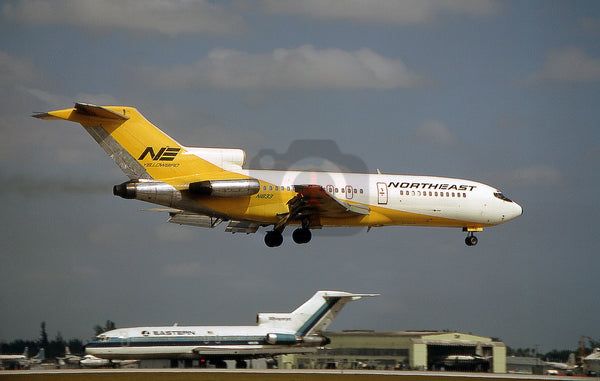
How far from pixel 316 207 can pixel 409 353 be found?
45.1 feet

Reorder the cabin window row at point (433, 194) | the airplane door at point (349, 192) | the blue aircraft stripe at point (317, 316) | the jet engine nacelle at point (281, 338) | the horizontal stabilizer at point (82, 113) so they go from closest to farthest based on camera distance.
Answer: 1. the horizontal stabilizer at point (82, 113)
2. the airplane door at point (349, 192)
3. the cabin window row at point (433, 194)
4. the jet engine nacelle at point (281, 338)
5. the blue aircraft stripe at point (317, 316)

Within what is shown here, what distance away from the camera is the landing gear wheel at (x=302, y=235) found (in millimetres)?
43469

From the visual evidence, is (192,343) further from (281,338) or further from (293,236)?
(293,236)

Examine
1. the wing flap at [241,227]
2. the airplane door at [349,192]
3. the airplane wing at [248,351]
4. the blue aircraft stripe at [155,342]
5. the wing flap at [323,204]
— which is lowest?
the airplane wing at [248,351]

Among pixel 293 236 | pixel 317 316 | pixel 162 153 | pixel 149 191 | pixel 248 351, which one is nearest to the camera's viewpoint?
pixel 149 191

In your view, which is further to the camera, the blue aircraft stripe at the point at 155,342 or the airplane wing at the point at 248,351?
the airplane wing at the point at 248,351

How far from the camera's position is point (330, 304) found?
49.2 meters

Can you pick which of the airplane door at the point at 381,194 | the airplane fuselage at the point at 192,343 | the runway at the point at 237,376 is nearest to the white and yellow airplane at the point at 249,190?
the airplane door at the point at 381,194

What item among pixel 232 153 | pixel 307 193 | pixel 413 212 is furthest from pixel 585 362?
pixel 232 153

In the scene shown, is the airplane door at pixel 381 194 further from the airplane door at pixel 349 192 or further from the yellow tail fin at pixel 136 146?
the yellow tail fin at pixel 136 146

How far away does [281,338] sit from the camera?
A: 4575 centimetres

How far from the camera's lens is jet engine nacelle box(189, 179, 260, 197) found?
→ 38938 mm

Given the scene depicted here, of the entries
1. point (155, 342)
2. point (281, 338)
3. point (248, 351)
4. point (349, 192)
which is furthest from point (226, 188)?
point (281, 338)

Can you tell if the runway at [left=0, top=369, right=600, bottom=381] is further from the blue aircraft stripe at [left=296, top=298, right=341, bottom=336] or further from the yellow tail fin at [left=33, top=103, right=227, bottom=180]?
the yellow tail fin at [left=33, top=103, right=227, bottom=180]
